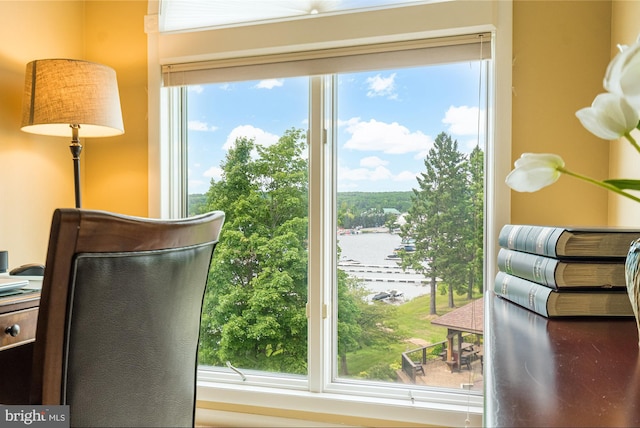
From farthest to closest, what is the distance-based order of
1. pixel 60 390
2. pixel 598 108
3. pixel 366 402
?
pixel 366 402, pixel 60 390, pixel 598 108

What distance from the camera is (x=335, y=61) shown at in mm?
1861

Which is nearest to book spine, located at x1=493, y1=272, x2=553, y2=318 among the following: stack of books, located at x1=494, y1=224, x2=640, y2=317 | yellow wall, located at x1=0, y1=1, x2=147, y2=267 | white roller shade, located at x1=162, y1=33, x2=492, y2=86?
stack of books, located at x1=494, y1=224, x2=640, y2=317

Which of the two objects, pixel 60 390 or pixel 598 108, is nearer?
pixel 598 108

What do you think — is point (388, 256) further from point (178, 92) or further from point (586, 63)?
point (178, 92)

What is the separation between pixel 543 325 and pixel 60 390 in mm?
914

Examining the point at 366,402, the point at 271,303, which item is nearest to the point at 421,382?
the point at 366,402

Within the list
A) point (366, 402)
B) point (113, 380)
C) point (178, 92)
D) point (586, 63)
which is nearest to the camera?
point (113, 380)

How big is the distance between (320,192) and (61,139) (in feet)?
4.21

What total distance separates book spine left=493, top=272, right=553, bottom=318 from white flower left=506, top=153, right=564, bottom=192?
0.39 meters

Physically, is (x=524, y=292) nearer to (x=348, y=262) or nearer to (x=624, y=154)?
(x=624, y=154)

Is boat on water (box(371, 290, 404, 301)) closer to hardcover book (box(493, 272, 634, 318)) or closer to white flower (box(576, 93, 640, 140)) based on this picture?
hardcover book (box(493, 272, 634, 318))

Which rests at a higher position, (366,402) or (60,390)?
(60,390)

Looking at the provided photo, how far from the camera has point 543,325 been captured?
843 mm

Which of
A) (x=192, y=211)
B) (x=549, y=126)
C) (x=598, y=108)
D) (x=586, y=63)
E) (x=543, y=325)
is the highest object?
(x=586, y=63)
